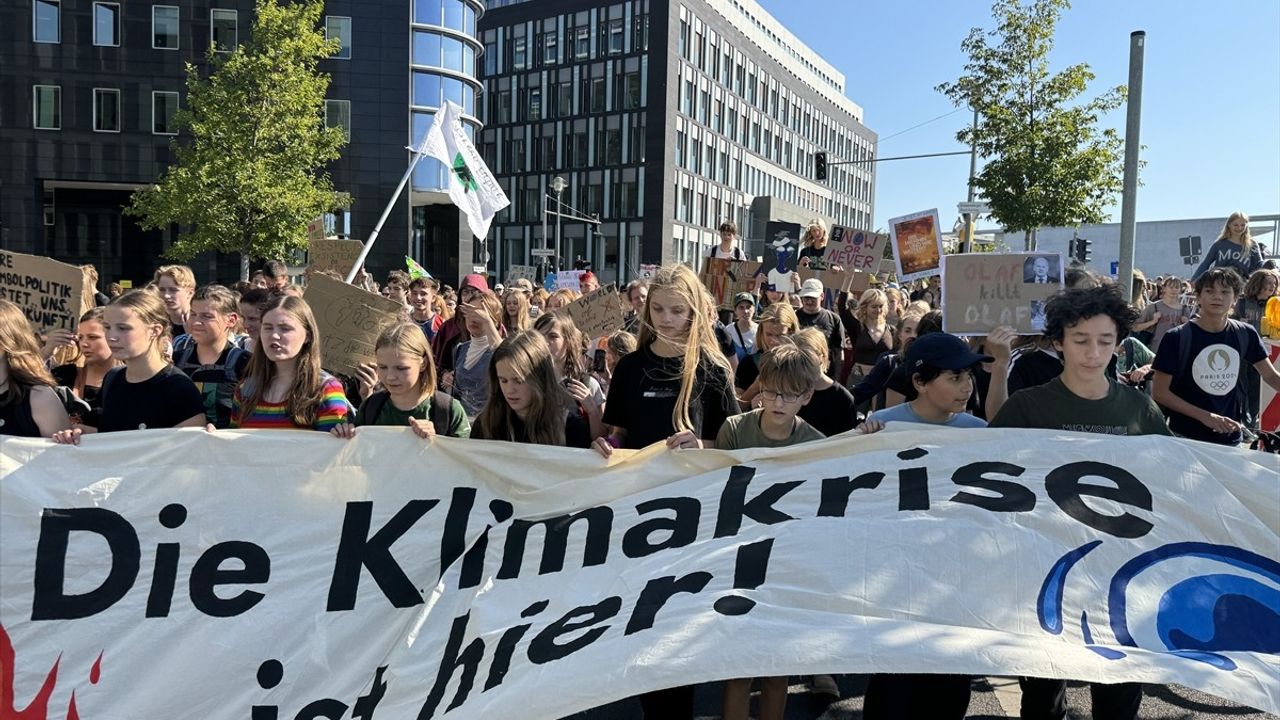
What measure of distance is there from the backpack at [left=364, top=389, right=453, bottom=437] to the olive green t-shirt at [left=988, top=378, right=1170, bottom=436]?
2350 millimetres

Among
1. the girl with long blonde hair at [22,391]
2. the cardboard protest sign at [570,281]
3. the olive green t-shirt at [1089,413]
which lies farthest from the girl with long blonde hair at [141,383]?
the cardboard protest sign at [570,281]

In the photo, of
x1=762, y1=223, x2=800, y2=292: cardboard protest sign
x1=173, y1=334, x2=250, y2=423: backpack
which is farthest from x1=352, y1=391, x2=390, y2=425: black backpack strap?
x1=762, y1=223, x2=800, y2=292: cardboard protest sign

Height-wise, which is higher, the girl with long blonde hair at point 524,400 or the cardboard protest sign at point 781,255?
the cardboard protest sign at point 781,255

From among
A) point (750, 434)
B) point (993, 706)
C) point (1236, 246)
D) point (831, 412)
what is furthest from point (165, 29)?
point (993, 706)

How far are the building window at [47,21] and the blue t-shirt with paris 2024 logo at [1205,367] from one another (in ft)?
147

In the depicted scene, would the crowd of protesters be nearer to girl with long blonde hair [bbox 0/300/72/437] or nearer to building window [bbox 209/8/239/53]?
girl with long blonde hair [bbox 0/300/72/437]

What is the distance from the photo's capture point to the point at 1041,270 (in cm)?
498

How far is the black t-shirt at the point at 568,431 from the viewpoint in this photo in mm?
4445

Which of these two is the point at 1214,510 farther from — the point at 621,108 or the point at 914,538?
the point at 621,108

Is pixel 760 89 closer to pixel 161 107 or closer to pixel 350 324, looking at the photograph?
pixel 161 107

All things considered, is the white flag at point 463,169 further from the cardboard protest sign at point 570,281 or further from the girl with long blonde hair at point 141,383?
the girl with long blonde hair at point 141,383

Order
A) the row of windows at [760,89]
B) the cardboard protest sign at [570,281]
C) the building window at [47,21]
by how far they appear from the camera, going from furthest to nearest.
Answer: the row of windows at [760,89] → the building window at [47,21] → the cardboard protest sign at [570,281]

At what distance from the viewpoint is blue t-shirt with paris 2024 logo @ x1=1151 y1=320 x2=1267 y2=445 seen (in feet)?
18.4

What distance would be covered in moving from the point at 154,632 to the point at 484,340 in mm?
3145
